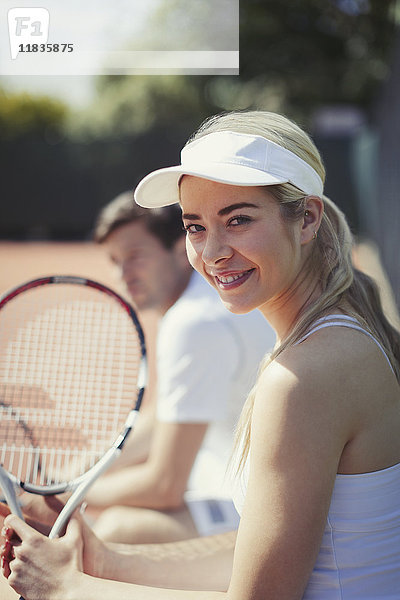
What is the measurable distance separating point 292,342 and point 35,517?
2.55 feet

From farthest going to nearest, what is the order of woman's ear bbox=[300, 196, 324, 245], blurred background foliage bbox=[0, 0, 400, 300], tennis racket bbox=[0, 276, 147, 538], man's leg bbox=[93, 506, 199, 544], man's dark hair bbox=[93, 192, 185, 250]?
1. blurred background foliage bbox=[0, 0, 400, 300]
2. man's dark hair bbox=[93, 192, 185, 250]
3. man's leg bbox=[93, 506, 199, 544]
4. tennis racket bbox=[0, 276, 147, 538]
5. woman's ear bbox=[300, 196, 324, 245]

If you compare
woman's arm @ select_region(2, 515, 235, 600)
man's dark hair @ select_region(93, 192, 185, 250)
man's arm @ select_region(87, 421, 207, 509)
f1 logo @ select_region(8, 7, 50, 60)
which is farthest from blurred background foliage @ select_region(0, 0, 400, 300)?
woman's arm @ select_region(2, 515, 235, 600)

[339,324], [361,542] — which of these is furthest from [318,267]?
[361,542]

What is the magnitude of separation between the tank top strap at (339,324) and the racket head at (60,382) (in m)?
0.64

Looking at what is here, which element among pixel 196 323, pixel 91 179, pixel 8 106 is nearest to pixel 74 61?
pixel 196 323

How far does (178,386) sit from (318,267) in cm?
73

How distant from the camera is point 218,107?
76.3 feet

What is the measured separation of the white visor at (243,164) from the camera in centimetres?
127

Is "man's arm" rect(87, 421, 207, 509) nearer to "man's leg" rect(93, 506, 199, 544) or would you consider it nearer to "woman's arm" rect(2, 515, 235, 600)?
"man's leg" rect(93, 506, 199, 544)

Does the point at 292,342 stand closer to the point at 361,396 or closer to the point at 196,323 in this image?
the point at 361,396

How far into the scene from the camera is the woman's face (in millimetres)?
1299

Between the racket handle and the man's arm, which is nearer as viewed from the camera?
the racket handle

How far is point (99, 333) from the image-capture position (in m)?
2.30

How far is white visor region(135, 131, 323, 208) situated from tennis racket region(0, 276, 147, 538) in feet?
1.90
